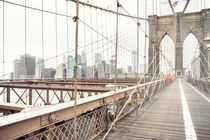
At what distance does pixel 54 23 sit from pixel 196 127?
11.4 meters

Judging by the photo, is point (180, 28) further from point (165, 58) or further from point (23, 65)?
point (23, 65)

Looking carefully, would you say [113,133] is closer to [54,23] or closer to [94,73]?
[54,23]

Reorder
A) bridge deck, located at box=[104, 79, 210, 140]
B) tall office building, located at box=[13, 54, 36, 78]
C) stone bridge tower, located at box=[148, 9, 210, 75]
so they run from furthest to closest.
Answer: stone bridge tower, located at box=[148, 9, 210, 75], tall office building, located at box=[13, 54, 36, 78], bridge deck, located at box=[104, 79, 210, 140]

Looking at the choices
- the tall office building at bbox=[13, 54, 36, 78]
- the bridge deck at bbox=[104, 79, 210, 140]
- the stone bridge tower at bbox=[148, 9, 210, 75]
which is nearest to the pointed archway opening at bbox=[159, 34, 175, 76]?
the bridge deck at bbox=[104, 79, 210, 140]

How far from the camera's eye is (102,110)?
144 inches

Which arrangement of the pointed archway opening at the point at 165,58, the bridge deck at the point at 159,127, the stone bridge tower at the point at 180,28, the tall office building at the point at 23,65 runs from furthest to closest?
the stone bridge tower at the point at 180,28 < the pointed archway opening at the point at 165,58 < the tall office building at the point at 23,65 < the bridge deck at the point at 159,127

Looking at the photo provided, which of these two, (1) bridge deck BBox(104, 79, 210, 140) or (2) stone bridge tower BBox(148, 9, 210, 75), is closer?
(1) bridge deck BBox(104, 79, 210, 140)

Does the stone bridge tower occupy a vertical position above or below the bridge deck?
above

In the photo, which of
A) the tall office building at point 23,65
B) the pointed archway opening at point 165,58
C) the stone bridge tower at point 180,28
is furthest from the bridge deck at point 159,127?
the stone bridge tower at point 180,28

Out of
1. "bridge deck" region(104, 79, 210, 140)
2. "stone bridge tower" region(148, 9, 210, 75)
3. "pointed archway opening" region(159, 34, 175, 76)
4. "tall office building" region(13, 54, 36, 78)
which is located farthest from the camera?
"stone bridge tower" region(148, 9, 210, 75)

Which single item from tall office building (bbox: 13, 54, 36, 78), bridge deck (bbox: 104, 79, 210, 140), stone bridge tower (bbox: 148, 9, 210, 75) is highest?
stone bridge tower (bbox: 148, 9, 210, 75)

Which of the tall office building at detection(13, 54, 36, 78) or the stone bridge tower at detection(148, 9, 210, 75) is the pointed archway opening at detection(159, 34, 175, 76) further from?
the tall office building at detection(13, 54, 36, 78)

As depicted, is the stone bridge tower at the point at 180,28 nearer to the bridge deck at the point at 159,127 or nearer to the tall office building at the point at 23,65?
the tall office building at the point at 23,65

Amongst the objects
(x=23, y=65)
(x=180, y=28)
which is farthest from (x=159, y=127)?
(x=180, y=28)
